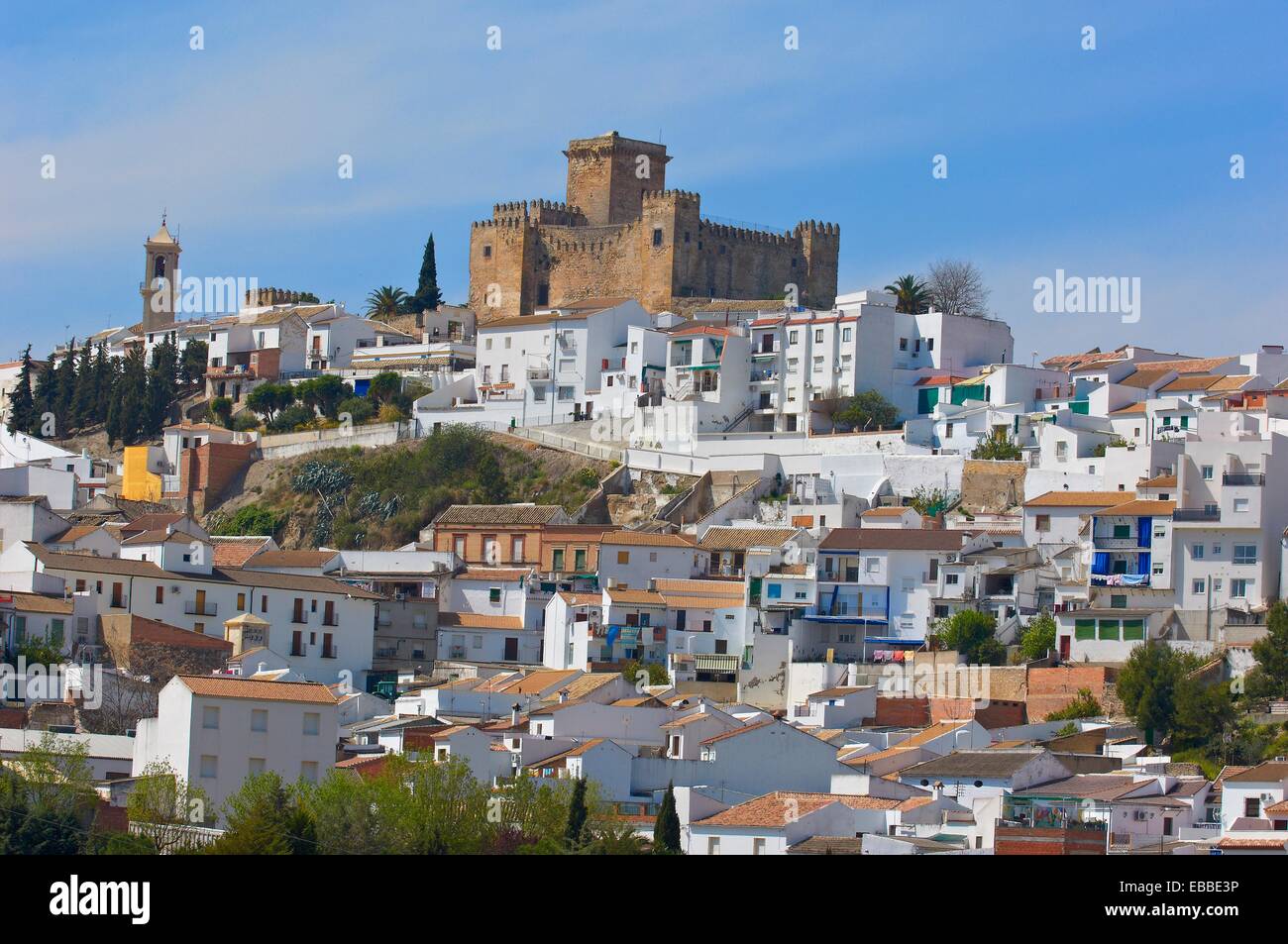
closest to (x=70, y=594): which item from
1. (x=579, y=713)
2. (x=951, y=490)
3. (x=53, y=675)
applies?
(x=53, y=675)

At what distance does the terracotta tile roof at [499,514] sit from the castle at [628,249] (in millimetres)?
20744

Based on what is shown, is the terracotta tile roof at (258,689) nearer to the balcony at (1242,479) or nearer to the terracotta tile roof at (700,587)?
the terracotta tile roof at (700,587)

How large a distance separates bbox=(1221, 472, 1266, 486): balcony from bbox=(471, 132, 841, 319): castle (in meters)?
32.4

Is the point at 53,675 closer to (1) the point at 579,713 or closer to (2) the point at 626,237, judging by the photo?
(1) the point at 579,713

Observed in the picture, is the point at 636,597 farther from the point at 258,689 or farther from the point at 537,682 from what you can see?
the point at 258,689

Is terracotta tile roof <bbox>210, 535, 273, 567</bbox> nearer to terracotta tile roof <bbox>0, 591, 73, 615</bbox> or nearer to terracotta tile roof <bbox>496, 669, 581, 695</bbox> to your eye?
terracotta tile roof <bbox>0, 591, 73, 615</bbox>

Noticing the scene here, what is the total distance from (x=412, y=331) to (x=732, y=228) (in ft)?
39.1

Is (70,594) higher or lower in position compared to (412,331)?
lower

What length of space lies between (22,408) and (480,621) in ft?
117

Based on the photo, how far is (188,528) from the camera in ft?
196

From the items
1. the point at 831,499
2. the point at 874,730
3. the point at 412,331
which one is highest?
the point at 412,331

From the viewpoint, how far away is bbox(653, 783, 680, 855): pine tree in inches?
1422

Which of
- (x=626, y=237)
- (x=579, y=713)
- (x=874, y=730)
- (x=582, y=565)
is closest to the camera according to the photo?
(x=579, y=713)
